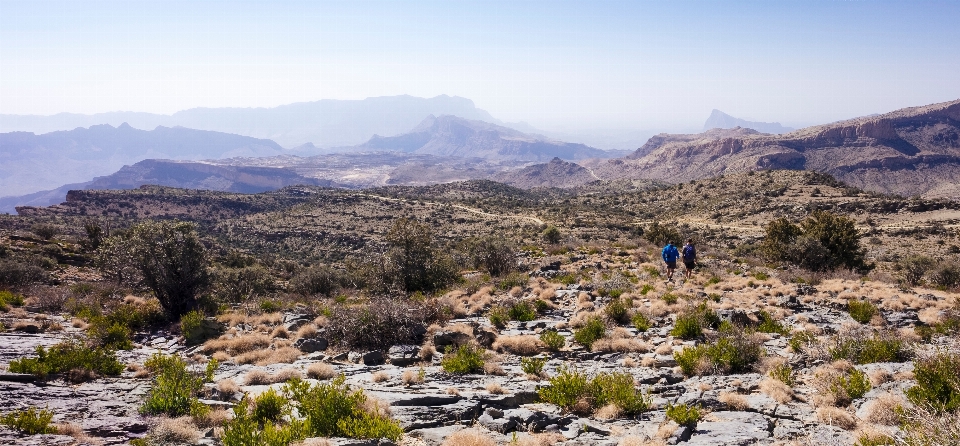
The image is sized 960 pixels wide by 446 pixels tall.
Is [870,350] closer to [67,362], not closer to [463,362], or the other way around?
[463,362]

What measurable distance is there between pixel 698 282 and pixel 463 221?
137ft

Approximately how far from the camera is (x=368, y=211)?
6656 cm

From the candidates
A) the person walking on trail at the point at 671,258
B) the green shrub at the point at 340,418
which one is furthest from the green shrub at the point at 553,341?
the person walking on trail at the point at 671,258

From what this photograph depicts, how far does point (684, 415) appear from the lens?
661 centimetres

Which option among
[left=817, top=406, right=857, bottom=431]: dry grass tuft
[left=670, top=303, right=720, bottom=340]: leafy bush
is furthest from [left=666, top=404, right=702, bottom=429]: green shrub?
[left=670, top=303, right=720, bottom=340]: leafy bush

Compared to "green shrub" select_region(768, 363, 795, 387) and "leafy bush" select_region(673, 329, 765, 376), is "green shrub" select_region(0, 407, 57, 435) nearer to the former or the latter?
"leafy bush" select_region(673, 329, 765, 376)

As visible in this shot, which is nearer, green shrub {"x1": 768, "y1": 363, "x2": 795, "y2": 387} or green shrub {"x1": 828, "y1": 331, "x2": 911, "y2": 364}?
green shrub {"x1": 768, "y1": 363, "x2": 795, "y2": 387}

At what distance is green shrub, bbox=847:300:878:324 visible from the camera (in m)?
11.8

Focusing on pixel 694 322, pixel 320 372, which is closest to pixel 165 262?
pixel 320 372

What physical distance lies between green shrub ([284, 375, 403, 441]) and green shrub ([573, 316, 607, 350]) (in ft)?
19.1

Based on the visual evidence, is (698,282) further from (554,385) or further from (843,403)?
(554,385)

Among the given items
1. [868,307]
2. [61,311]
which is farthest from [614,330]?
[61,311]

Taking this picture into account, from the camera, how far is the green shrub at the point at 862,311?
1184cm

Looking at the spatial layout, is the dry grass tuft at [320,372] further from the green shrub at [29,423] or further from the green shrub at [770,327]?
the green shrub at [770,327]
